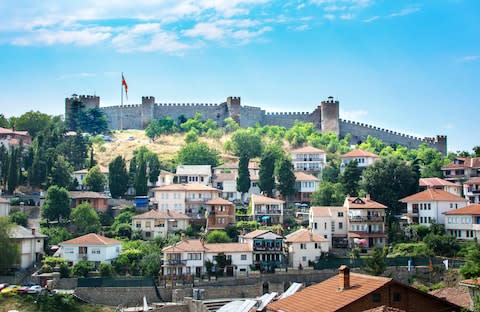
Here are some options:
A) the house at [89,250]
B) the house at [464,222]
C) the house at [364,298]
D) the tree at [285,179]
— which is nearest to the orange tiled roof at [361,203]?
the house at [464,222]

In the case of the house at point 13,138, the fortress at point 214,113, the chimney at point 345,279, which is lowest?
the chimney at point 345,279

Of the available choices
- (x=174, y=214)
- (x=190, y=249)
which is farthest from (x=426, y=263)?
(x=174, y=214)

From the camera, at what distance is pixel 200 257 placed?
6600 cm

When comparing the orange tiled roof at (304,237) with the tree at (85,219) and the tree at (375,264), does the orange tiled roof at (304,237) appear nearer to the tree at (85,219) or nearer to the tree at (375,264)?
the tree at (375,264)

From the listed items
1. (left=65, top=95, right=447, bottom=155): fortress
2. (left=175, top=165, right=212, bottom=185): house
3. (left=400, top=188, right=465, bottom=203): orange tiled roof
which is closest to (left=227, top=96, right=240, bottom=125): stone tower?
(left=65, top=95, right=447, bottom=155): fortress

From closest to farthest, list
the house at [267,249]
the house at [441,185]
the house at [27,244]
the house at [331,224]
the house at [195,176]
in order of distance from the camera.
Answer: the house at [27,244] < the house at [267,249] < the house at [331,224] < the house at [441,185] < the house at [195,176]

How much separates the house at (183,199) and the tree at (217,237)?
853 cm

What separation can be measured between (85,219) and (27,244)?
805 centimetres

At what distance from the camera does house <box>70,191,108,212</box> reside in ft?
264

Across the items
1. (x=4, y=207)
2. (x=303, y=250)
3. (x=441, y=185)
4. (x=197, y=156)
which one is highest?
(x=197, y=156)

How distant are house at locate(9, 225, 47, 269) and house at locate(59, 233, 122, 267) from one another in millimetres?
2501

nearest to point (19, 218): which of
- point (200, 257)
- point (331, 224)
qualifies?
point (200, 257)

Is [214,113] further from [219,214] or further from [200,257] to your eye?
[200,257]

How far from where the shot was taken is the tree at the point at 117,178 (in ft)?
279
